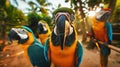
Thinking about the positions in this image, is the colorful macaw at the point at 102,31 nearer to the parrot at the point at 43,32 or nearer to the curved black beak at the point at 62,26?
the parrot at the point at 43,32

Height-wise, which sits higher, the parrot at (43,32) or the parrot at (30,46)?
the parrot at (30,46)

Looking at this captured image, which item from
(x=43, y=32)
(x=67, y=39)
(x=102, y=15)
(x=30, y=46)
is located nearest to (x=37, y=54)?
(x=30, y=46)

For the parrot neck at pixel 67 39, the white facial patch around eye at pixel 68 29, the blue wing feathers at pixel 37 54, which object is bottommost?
the blue wing feathers at pixel 37 54

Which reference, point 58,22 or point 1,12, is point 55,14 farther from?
point 1,12

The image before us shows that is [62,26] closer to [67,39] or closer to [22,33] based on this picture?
[67,39]

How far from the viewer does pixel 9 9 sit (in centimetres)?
1106

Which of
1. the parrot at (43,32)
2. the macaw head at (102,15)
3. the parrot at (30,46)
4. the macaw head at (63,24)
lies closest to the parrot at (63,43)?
the macaw head at (63,24)

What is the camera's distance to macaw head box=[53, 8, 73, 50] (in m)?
1.49

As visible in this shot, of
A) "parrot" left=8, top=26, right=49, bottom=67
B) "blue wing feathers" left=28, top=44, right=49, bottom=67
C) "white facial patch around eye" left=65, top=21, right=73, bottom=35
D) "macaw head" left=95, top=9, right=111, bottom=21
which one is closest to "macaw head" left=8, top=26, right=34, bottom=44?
"parrot" left=8, top=26, right=49, bottom=67

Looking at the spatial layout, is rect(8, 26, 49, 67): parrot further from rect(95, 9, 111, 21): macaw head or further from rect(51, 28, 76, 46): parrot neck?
rect(95, 9, 111, 21): macaw head

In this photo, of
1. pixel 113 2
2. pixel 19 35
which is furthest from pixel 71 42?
pixel 113 2

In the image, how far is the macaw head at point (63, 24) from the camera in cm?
149

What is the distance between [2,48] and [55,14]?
939cm

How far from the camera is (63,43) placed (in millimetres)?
1647
